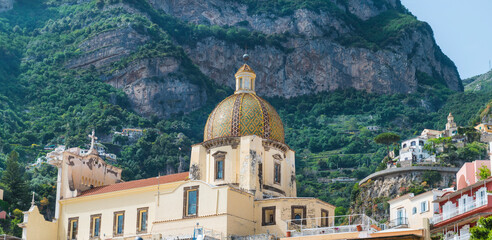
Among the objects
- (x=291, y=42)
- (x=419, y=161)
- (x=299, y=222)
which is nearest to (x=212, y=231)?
(x=299, y=222)

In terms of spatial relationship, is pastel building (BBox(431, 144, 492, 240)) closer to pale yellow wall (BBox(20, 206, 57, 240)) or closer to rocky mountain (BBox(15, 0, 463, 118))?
pale yellow wall (BBox(20, 206, 57, 240))

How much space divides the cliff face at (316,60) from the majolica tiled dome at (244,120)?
117 metres

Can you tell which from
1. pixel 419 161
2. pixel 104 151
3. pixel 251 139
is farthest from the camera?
pixel 104 151

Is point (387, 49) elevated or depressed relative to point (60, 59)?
elevated

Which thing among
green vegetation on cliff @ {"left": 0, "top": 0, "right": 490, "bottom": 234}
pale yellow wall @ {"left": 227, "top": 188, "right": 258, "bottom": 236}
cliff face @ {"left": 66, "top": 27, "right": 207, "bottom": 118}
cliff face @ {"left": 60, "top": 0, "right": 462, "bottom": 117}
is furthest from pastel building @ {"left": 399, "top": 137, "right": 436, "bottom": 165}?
pale yellow wall @ {"left": 227, "top": 188, "right": 258, "bottom": 236}

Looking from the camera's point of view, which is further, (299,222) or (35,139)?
(35,139)

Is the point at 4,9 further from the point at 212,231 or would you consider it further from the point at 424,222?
the point at 424,222

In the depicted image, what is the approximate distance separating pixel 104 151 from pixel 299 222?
83791 millimetres

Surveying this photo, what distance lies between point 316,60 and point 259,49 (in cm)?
1195

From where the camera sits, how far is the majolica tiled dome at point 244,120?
49250 mm

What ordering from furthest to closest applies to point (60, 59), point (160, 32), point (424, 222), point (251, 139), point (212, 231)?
point (160, 32) → point (60, 59) → point (251, 139) → point (212, 231) → point (424, 222)

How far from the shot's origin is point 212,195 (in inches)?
1762

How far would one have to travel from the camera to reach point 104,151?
125 m

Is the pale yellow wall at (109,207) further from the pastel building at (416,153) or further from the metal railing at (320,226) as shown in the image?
the pastel building at (416,153)
